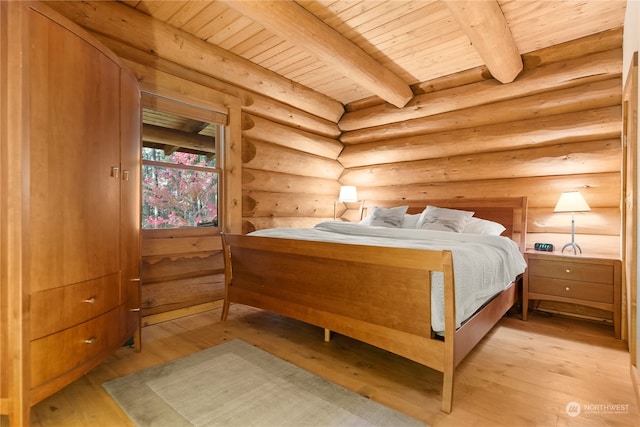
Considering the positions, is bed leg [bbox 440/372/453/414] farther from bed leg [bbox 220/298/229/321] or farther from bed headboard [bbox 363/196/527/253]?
bed headboard [bbox 363/196/527/253]

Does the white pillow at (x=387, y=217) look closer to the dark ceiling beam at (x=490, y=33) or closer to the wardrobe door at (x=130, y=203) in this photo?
the dark ceiling beam at (x=490, y=33)

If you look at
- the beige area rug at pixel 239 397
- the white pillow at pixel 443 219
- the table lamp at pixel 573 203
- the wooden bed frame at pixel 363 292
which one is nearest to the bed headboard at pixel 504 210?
the white pillow at pixel 443 219

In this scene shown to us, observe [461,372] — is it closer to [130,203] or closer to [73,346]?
[73,346]

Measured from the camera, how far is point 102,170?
1.91m

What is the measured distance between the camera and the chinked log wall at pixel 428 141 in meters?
3.02

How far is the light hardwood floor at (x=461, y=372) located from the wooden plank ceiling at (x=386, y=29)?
8.20 ft

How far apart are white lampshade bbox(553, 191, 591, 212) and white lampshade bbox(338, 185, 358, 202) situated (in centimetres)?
251

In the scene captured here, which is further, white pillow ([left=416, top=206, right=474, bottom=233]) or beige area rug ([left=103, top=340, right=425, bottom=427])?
white pillow ([left=416, top=206, right=474, bottom=233])

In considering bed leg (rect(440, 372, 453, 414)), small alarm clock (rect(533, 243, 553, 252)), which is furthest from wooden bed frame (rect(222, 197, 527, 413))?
small alarm clock (rect(533, 243, 553, 252))

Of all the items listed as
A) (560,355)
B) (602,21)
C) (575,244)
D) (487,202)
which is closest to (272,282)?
(560,355)

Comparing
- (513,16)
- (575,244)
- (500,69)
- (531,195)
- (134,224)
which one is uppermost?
(513,16)

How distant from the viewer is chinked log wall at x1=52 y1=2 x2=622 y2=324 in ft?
9.92

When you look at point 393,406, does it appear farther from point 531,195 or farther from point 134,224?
point 531,195

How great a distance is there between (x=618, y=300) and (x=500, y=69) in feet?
7.72
